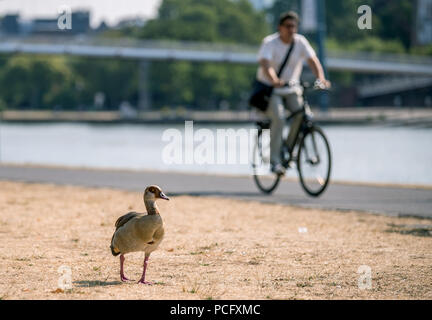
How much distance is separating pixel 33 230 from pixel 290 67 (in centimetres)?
382

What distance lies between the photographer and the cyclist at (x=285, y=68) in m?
9.53

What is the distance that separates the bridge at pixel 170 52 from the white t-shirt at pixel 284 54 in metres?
64.9

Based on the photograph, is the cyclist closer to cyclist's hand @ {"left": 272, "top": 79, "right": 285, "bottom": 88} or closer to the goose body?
cyclist's hand @ {"left": 272, "top": 79, "right": 285, "bottom": 88}

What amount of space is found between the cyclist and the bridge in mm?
64851

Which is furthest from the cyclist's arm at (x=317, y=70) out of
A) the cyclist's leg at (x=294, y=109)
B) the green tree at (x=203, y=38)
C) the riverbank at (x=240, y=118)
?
the green tree at (x=203, y=38)

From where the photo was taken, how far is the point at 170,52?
7588 cm

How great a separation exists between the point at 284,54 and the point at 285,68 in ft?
0.52

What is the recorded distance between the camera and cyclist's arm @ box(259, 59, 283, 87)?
30.6 ft

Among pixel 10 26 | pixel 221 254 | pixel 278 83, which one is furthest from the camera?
pixel 10 26

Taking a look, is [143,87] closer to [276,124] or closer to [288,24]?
[276,124]

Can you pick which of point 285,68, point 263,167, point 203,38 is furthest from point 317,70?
point 203,38

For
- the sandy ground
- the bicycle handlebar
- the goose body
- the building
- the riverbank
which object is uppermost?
the building

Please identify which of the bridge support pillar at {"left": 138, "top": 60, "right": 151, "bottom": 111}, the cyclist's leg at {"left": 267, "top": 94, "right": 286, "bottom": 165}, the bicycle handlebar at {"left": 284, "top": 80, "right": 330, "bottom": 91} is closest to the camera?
the bicycle handlebar at {"left": 284, "top": 80, "right": 330, "bottom": 91}

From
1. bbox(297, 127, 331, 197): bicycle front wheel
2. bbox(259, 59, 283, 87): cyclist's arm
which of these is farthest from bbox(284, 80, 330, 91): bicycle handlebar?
bbox(297, 127, 331, 197): bicycle front wheel
